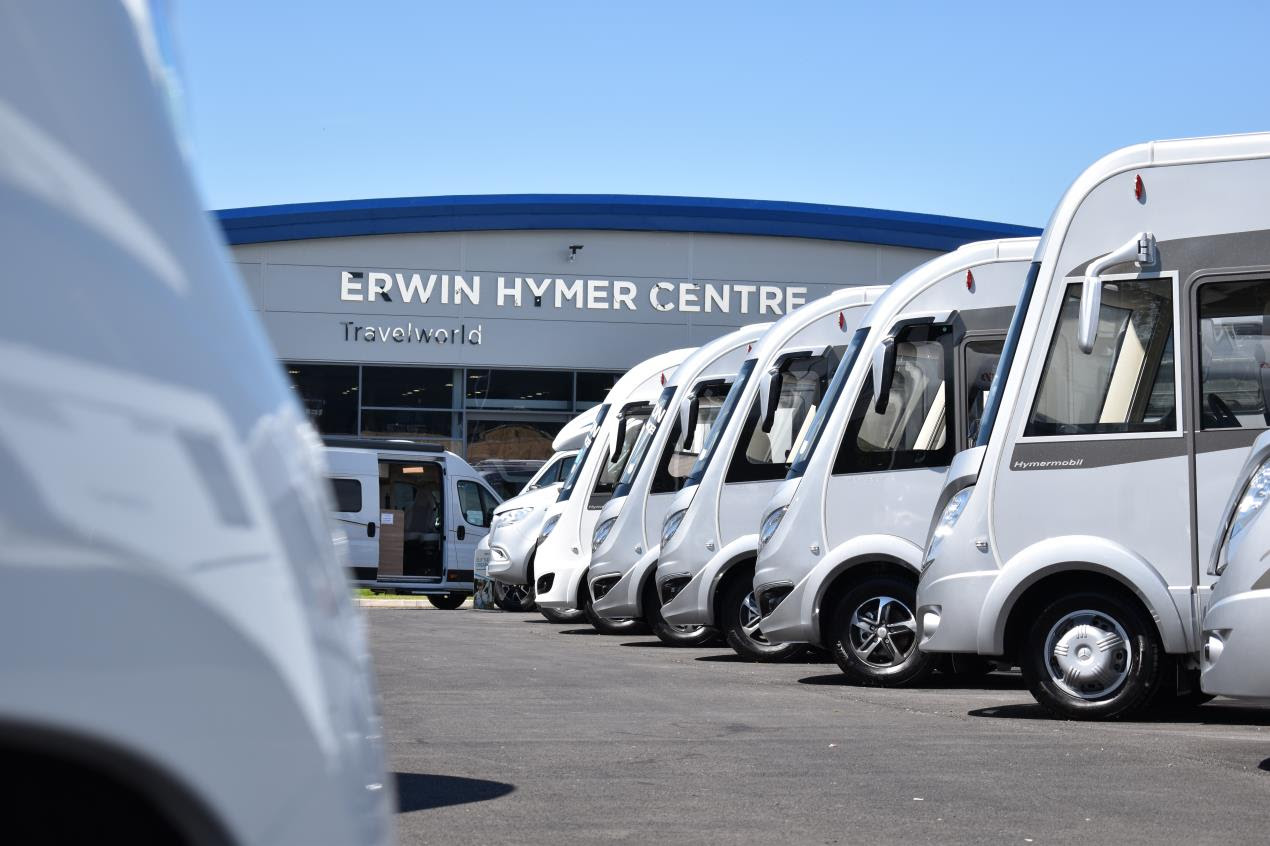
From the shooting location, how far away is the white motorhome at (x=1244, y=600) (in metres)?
6.62

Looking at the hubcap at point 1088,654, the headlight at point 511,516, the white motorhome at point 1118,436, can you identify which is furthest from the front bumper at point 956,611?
the headlight at point 511,516

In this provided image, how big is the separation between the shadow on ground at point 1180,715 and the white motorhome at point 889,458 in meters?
1.54

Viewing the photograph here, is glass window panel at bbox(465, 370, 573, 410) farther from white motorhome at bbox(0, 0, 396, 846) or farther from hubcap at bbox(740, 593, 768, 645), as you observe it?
white motorhome at bbox(0, 0, 396, 846)

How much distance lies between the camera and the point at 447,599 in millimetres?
27656

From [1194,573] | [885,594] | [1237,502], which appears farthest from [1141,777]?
[885,594]

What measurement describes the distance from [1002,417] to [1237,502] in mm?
2086

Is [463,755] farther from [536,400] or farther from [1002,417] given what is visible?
[536,400]

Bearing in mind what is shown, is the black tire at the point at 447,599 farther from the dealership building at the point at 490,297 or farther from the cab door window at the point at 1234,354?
the cab door window at the point at 1234,354

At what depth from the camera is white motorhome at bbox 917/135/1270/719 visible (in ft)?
27.8

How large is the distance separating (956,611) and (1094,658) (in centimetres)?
74

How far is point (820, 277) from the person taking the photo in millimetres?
33406

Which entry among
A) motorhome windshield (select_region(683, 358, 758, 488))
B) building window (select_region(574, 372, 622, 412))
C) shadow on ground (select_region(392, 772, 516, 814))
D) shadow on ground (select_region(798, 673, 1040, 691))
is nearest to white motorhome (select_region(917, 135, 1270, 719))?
shadow on ground (select_region(798, 673, 1040, 691))

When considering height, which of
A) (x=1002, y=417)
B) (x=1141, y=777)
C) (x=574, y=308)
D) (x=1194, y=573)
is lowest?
(x=1141, y=777)

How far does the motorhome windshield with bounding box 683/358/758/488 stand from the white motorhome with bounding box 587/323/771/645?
1.50 metres
